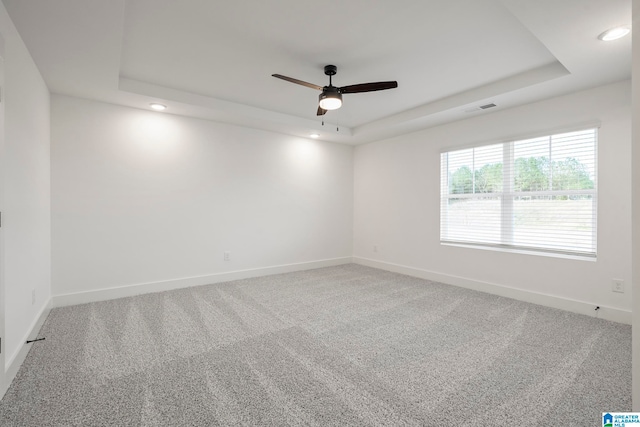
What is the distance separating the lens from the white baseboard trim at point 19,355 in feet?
6.19

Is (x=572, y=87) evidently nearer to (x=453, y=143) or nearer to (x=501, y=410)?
(x=453, y=143)

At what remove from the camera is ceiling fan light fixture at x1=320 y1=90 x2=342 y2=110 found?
2.89 m

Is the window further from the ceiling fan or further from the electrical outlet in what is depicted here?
the ceiling fan

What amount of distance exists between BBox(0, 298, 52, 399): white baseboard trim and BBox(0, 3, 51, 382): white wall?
1 cm

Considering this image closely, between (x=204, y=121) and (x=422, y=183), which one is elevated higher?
(x=204, y=121)

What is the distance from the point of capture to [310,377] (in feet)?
6.49

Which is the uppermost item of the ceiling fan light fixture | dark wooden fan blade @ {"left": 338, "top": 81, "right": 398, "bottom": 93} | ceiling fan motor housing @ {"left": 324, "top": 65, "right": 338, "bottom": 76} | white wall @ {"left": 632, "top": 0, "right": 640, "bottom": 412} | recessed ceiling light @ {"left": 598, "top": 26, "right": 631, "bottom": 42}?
ceiling fan motor housing @ {"left": 324, "top": 65, "right": 338, "bottom": 76}

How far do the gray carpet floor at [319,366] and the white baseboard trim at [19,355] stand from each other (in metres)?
0.04

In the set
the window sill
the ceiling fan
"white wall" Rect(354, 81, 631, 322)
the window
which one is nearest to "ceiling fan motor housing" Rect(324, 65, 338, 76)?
the ceiling fan

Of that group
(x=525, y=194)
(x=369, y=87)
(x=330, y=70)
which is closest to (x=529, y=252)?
(x=525, y=194)

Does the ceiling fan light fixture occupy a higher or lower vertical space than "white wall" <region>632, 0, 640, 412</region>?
higher

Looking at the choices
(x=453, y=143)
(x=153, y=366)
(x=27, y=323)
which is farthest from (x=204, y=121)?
(x=453, y=143)

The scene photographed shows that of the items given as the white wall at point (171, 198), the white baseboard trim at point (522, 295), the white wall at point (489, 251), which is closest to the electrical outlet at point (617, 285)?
the white wall at point (489, 251)

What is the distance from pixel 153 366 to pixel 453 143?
4.47 metres
